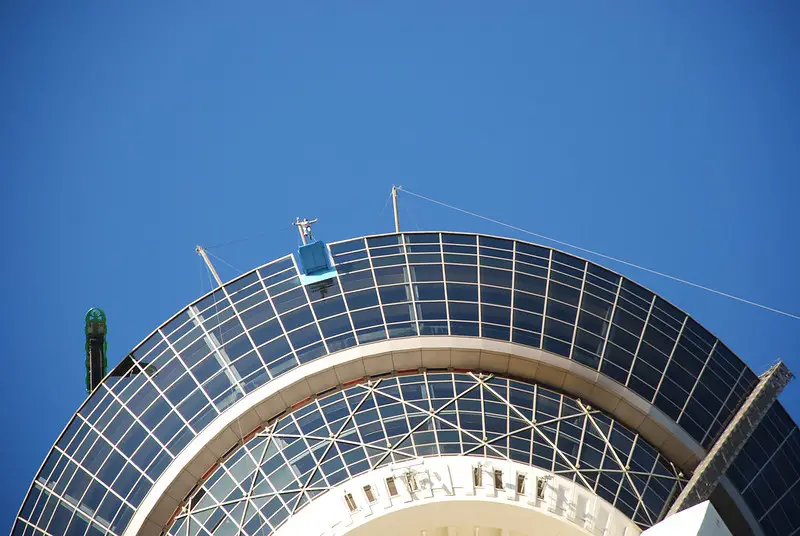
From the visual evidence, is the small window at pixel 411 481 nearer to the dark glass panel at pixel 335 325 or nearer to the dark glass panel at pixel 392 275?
the dark glass panel at pixel 335 325

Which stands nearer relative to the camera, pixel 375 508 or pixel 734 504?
pixel 375 508

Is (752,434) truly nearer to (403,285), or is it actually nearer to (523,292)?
(523,292)

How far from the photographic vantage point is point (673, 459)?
70688mm

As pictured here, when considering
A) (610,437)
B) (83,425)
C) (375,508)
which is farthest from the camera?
(83,425)

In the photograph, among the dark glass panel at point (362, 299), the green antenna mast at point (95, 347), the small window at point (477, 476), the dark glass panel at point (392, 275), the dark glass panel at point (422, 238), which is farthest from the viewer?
the green antenna mast at point (95, 347)

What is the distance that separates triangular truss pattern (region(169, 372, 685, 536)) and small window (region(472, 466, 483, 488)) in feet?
4.37

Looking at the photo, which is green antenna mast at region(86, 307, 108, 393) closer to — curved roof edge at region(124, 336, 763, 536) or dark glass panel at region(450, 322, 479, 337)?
curved roof edge at region(124, 336, 763, 536)

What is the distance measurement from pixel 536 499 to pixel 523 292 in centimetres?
1507

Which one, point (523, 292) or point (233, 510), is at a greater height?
point (523, 292)

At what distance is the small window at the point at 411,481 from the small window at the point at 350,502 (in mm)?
3123

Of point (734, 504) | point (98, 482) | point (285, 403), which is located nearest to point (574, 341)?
point (734, 504)

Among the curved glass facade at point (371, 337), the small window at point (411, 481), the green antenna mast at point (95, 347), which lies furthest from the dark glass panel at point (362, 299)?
the green antenna mast at point (95, 347)

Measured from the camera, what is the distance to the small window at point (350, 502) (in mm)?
62531

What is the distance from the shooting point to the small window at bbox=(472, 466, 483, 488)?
63.2m
